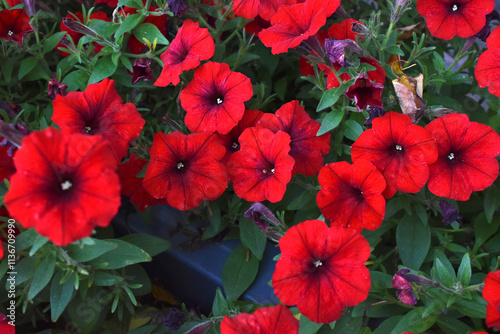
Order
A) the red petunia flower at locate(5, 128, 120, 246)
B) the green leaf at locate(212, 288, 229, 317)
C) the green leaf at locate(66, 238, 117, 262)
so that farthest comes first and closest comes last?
the green leaf at locate(212, 288, 229, 317), the green leaf at locate(66, 238, 117, 262), the red petunia flower at locate(5, 128, 120, 246)

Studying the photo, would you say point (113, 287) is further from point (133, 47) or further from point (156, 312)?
point (133, 47)

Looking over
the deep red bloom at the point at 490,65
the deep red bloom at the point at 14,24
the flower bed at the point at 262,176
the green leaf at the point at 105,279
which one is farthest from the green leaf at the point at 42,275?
the deep red bloom at the point at 490,65

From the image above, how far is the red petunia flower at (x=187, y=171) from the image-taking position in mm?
1227

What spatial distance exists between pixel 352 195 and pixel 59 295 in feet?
2.33

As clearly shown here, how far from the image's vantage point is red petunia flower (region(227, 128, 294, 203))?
Answer: 47.9 inches

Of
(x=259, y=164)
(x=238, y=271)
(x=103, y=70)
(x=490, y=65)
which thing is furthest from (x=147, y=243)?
(x=490, y=65)

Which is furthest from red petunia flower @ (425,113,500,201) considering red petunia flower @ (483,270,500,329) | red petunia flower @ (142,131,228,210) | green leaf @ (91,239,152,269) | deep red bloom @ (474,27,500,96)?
green leaf @ (91,239,152,269)

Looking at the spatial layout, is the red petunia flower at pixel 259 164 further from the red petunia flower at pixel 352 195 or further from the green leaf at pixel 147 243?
the green leaf at pixel 147 243

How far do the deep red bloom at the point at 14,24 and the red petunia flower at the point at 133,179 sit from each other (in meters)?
0.49

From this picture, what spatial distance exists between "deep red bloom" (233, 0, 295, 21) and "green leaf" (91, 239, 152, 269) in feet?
2.20

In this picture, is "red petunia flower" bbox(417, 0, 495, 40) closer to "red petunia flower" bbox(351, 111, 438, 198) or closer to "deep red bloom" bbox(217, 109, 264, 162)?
"red petunia flower" bbox(351, 111, 438, 198)

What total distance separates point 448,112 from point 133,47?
88 centimetres

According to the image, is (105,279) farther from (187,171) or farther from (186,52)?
(186,52)

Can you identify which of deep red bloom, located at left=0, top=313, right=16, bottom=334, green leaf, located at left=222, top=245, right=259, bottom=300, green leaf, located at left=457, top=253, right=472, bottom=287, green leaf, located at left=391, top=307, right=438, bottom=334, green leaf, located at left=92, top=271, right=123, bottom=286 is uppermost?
green leaf, located at left=457, top=253, right=472, bottom=287
